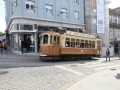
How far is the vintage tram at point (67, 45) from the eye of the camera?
51.2 feet

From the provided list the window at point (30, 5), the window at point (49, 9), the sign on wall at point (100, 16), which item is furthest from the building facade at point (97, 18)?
the window at point (30, 5)

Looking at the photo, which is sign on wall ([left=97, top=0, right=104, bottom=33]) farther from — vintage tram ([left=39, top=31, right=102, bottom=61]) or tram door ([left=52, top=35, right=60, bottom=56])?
tram door ([left=52, top=35, right=60, bottom=56])

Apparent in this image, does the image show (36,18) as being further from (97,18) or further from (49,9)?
(97,18)

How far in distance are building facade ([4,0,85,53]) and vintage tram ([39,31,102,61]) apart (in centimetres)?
594

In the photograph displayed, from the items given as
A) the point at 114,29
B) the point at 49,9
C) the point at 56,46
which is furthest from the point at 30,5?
the point at 114,29

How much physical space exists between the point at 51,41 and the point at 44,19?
8297 mm

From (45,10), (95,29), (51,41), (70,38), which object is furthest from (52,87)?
(95,29)

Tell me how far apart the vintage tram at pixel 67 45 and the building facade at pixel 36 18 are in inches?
234

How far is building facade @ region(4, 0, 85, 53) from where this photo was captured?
2120 centimetres

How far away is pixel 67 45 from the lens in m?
16.8

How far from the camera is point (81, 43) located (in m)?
18.5

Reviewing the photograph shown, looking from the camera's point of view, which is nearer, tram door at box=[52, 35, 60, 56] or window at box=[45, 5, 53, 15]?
tram door at box=[52, 35, 60, 56]

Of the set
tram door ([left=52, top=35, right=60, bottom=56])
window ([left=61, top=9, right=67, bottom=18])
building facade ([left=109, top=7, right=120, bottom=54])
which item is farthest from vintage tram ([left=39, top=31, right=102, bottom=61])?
building facade ([left=109, top=7, right=120, bottom=54])

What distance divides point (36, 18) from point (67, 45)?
7.95 metres
